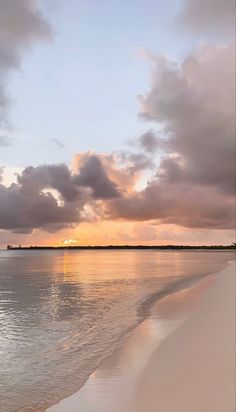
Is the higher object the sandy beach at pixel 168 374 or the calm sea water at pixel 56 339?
the sandy beach at pixel 168 374

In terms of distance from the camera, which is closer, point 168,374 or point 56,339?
point 168,374

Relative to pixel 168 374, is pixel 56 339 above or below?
below

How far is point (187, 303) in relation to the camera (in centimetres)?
2597

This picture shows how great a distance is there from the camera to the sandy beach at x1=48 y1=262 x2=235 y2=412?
8.28m

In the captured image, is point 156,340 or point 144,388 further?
point 156,340

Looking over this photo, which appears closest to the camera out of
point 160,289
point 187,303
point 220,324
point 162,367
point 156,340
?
point 162,367

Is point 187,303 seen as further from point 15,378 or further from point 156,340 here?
point 15,378

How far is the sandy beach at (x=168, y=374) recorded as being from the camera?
8281 mm

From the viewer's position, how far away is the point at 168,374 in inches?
400

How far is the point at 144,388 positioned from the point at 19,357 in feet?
18.7

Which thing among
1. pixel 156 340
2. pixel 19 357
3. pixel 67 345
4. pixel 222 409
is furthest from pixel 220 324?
pixel 222 409

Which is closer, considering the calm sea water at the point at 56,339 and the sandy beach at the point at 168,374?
the sandy beach at the point at 168,374

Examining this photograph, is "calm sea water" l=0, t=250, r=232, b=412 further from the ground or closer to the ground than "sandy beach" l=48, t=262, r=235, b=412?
closer to the ground

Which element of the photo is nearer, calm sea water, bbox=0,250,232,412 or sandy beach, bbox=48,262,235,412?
sandy beach, bbox=48,262,235,412
